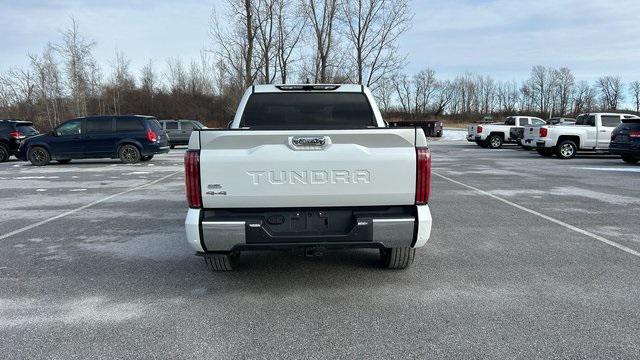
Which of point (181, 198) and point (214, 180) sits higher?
point (214, 180)

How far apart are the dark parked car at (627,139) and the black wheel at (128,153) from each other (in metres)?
17.8

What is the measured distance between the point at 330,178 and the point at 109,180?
36.1 feet

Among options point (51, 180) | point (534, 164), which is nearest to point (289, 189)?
point (51, 180)

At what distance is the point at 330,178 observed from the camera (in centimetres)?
380

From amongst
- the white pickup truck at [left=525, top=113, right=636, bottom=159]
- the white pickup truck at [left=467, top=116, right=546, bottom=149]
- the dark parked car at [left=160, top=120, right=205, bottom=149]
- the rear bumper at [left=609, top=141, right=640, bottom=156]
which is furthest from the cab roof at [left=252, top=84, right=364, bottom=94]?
the white pickup truck at [left=467, top=116, right=546, bottom=149]

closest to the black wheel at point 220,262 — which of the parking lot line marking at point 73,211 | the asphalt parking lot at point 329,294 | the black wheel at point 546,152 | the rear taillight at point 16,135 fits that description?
the asphalt parking lot at point 329,294

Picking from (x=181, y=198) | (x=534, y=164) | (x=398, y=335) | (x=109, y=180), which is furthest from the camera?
(x=534, y=164)

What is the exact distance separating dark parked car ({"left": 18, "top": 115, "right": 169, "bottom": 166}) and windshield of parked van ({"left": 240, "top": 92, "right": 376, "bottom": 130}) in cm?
1327

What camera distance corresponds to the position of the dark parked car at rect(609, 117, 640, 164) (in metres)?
15.4

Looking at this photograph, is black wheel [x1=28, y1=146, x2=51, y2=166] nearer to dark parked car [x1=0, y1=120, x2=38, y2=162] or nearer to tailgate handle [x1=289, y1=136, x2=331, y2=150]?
dark parked car [x1=0, y1=120, x2=38, y2=162]

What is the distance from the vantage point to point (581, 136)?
19.2 metres

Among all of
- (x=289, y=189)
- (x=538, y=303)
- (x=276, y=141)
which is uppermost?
(x=276, y=141)

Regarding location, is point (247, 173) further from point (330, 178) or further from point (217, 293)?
point (217, 293)

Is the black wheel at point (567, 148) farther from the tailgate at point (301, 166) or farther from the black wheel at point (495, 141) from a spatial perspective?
the tailgate at point (301, 166)
